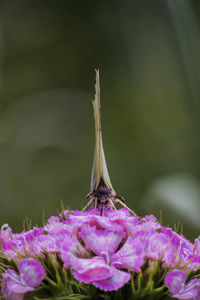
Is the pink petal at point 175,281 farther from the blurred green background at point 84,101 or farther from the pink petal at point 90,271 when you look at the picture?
the blurred green background at point 84,101

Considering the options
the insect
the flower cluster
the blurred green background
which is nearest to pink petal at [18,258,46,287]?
the flower cluster

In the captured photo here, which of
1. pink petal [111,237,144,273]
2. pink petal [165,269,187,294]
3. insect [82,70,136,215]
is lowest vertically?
pink petal [165,269,187,294]

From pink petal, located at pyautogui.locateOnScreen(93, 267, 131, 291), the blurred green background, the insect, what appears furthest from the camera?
the blurred green background

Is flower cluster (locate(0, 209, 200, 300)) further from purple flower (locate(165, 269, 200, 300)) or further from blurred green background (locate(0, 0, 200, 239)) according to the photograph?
blurred green background (locate(0, 0, 200, 239))

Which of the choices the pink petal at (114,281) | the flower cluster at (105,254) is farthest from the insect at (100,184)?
the pink petal at (114,281)

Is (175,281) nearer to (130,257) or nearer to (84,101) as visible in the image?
(130,257)

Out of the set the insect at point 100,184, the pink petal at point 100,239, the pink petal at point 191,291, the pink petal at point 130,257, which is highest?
the insect at point 100,184

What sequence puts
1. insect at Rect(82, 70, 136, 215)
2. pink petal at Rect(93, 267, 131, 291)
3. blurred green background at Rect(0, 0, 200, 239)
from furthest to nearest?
blurred green background at Rect(0, 0, 200, 239)
insect at Rect(82, 70, 136, 215)
pink petal at Rect(93, 267, 131, 291)
